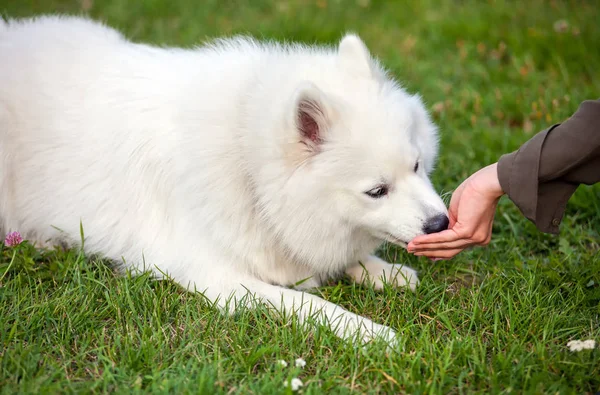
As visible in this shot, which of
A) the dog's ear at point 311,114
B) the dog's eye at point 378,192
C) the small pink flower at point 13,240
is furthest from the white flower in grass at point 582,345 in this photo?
the small pink flower at point 13,240

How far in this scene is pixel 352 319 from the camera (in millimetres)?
2783

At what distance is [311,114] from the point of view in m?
2.66

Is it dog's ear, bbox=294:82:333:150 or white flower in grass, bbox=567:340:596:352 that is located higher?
dog's ear, bbox=294:82:333:150

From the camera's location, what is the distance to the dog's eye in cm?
273

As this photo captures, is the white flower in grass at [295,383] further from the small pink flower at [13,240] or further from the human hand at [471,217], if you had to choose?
the small pink flower at [13,240]

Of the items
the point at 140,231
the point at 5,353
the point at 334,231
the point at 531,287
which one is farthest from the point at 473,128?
the point at 5,353

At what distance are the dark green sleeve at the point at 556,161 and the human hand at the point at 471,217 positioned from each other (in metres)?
0.06

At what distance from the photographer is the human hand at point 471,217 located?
2.67 metres

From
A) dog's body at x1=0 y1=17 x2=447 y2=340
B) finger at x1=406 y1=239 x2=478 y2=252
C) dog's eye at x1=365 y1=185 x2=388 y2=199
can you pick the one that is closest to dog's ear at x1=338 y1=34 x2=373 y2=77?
dog's body at x1=0 y1=17 x2=447 y2=340

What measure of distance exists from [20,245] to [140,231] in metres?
0.58

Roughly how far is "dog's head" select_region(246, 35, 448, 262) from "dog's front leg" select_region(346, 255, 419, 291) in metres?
0.34

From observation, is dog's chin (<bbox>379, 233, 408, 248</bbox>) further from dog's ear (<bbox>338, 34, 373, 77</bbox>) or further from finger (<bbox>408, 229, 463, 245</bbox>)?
dog's ear (<bbox>338, 34, 373, 77</bbox>)

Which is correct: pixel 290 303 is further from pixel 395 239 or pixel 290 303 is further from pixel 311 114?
pixel 311 114

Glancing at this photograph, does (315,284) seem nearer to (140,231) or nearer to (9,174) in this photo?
(140,231)
